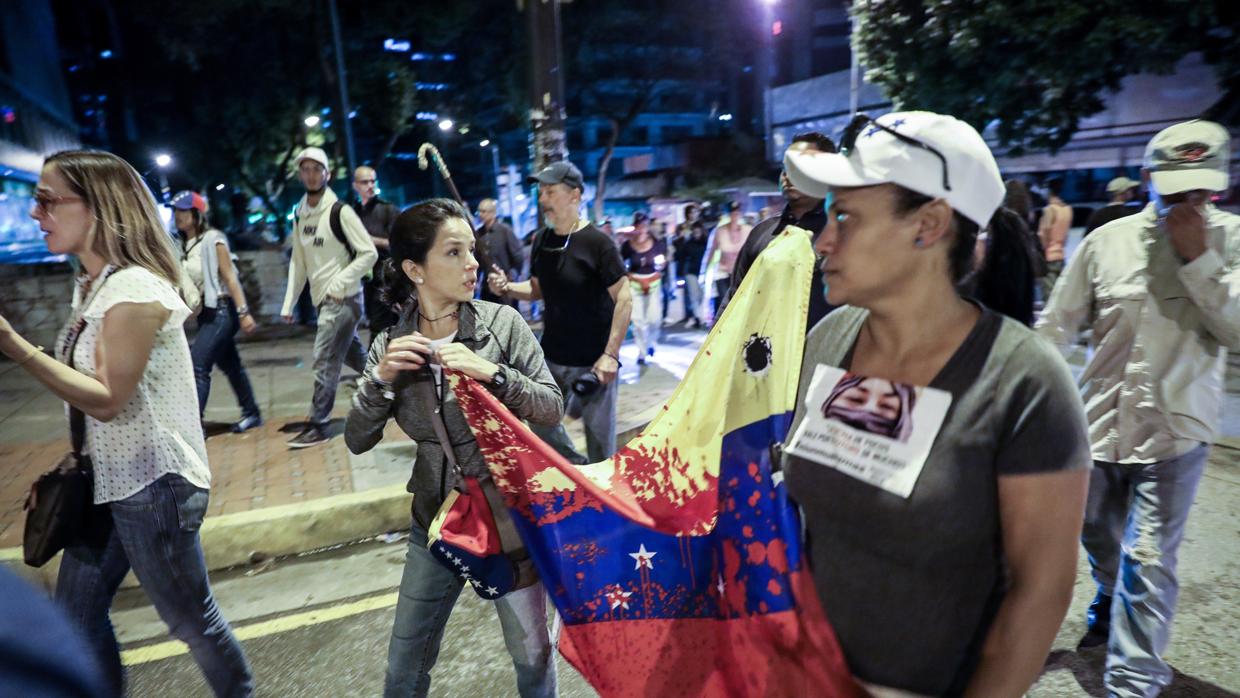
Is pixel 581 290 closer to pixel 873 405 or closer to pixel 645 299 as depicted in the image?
pixel 873 405

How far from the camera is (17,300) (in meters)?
10.6

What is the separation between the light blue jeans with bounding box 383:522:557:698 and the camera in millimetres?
2432

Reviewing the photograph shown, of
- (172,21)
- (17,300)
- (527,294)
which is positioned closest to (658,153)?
(172,21)

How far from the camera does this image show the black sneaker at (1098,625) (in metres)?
3.40

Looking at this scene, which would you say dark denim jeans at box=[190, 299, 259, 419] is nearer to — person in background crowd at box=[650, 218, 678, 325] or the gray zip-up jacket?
the gray zip-up jacket

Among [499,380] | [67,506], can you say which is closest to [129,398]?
[67,506]

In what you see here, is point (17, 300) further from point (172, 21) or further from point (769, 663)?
point (769, 663)

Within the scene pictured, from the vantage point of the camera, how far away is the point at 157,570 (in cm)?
248

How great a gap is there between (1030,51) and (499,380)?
45.3ft

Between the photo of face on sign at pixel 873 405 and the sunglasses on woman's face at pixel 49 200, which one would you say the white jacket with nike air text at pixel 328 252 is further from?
the photo of face on sign at pixel 873 405

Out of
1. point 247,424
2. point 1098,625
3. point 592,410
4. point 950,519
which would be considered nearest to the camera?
point 950,519

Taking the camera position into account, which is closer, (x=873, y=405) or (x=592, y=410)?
(x=873, y=405)

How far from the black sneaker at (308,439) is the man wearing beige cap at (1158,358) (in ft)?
18.2

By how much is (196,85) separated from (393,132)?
740cm
